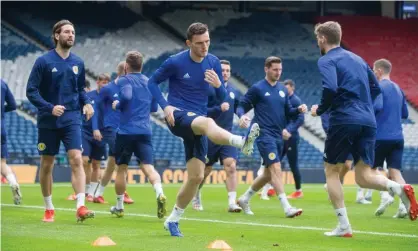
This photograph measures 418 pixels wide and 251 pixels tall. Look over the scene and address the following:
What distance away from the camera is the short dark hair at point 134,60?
1384 centimetres

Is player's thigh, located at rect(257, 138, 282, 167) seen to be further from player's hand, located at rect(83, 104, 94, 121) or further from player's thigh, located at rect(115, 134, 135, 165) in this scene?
player's hand, located at rect(83, 104, 94, 121)

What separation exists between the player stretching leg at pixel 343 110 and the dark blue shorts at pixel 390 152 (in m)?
3.93

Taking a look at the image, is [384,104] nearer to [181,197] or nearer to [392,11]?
[181,197]

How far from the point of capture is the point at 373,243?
1024 cm

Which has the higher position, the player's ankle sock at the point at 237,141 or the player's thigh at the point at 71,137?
the player's ankle sock at the point at 237,141

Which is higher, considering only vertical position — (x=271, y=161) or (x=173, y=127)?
(x=173, y=127)

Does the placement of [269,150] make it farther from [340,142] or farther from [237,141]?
[237,141]

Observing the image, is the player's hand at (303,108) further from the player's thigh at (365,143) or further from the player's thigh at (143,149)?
the player's thigh at (365,143)

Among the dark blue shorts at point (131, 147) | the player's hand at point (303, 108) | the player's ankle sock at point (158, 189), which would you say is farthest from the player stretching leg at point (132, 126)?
the player's hand at point (303, 108)

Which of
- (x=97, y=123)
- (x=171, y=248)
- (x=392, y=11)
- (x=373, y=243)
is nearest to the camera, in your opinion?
(x=171, y=248)

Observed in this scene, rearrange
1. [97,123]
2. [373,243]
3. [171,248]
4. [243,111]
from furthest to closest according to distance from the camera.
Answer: [97,123] → [243,111] → [373,243] → [171,248]

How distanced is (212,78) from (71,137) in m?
2.71

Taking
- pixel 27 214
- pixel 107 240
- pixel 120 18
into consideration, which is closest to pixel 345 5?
pixel 120 18

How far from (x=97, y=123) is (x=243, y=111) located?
316 cm
